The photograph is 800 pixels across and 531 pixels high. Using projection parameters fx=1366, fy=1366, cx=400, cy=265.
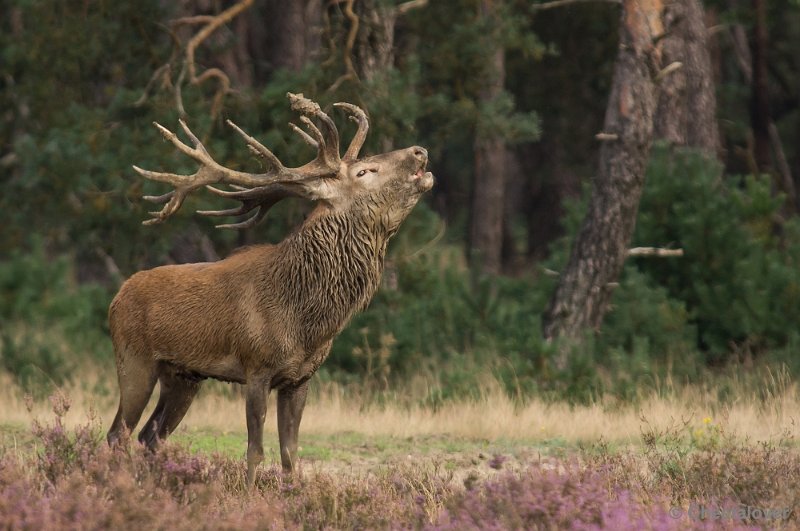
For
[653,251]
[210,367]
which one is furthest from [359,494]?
[653,251]

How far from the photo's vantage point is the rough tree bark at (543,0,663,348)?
44.7 feet

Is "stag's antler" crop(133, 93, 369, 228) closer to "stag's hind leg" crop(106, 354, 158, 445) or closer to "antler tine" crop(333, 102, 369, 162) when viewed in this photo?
"antler tine" crop(333, 102, 369, 162)

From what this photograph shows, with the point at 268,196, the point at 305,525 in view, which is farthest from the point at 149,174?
the point at 305,525

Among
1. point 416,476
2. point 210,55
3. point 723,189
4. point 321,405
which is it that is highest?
point 210,55

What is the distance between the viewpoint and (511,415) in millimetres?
11930

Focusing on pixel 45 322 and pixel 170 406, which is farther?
pixel 45 322

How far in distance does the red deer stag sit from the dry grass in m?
2.66

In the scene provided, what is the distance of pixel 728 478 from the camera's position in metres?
7.70

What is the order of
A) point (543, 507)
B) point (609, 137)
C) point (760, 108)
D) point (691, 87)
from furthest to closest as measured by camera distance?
point (760, 108)
point (691, 87)
point (609, 137)
point (543, 507)

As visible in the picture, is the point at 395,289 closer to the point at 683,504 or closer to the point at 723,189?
the point at 723,189

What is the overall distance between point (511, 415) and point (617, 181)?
9.99ft

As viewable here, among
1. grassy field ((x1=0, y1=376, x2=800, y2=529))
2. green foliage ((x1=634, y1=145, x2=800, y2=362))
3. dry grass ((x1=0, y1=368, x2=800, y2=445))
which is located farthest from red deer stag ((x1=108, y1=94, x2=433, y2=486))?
green foliage ((x1=634, y1=145, x2=800, y2=362))

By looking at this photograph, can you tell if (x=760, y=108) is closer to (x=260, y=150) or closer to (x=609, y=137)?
(x=609, y=137)

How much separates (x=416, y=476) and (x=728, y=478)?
6.14 feet
